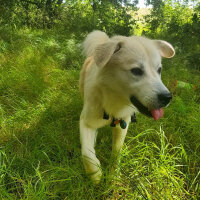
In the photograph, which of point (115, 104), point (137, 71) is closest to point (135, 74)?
point (137, 71)

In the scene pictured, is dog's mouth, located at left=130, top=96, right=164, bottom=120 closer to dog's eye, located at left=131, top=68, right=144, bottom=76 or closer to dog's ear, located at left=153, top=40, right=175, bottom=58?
dog's eye, located at left=131, top=68, right=144, bottom=76

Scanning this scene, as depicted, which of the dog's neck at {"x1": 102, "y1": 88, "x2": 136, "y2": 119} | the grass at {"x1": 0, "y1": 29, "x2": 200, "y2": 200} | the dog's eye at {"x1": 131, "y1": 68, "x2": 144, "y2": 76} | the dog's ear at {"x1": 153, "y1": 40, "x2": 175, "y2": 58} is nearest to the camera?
the grass at {"x1": 0, "y1": 29, "x2": 200, "y2": 200}

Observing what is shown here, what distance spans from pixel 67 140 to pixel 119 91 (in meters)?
0.80

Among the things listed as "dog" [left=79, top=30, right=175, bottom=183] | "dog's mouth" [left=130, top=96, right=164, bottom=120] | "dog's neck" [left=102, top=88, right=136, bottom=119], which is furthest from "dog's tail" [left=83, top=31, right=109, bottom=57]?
"dog's mouth" [left=130, top=96, right=164, bottom=120]

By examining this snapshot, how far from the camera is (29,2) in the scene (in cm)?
739

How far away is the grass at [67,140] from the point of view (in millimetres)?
1557

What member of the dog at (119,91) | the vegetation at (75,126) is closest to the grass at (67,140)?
the vegetation at (75,126)

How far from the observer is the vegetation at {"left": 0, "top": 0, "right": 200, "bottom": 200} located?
1575 mm

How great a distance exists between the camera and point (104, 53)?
173 centimetres

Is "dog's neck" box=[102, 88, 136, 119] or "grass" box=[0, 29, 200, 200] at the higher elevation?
"dog's neck" box=[102, 88, 136, 119]

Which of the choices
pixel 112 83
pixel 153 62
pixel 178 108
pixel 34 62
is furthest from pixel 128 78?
pixel 34 62

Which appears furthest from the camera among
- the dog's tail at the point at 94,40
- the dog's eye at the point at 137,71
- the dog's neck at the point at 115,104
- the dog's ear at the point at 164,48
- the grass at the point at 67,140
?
the dog's tail at the point at 94,40

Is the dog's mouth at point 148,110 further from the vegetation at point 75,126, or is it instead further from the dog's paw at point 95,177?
the dog's paw at point 95,177

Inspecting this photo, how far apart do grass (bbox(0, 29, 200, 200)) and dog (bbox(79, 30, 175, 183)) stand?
17cm
